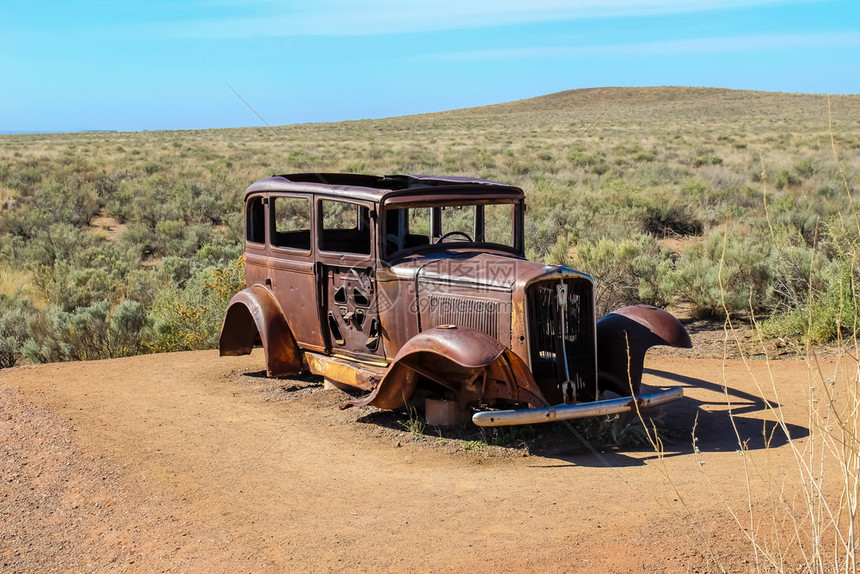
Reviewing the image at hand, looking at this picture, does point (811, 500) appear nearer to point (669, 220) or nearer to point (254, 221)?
point (254, 221)

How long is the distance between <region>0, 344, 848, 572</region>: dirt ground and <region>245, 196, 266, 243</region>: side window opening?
1.50 metres

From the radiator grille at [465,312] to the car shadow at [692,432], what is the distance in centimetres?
103

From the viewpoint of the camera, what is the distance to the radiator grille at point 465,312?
611 cm

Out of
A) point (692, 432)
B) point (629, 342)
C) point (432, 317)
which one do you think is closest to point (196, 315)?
point (432, 317)

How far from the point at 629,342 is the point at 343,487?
2852mm

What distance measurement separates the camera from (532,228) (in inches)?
623

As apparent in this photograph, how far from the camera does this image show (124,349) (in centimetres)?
1009

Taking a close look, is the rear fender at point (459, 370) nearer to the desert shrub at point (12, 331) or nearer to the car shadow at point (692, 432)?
the car shadow at point (692, 432)

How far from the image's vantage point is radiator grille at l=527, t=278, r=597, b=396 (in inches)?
239

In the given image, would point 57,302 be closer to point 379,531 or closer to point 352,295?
point 352,295

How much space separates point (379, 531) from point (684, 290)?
26.2ft

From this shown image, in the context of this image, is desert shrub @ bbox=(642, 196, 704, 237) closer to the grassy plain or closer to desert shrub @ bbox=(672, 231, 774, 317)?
the grassy plain

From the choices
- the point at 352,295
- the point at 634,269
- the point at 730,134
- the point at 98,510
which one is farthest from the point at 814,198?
the point at 730,134

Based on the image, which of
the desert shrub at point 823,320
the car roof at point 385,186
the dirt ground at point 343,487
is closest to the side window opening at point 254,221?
the car roof at point 385,186
